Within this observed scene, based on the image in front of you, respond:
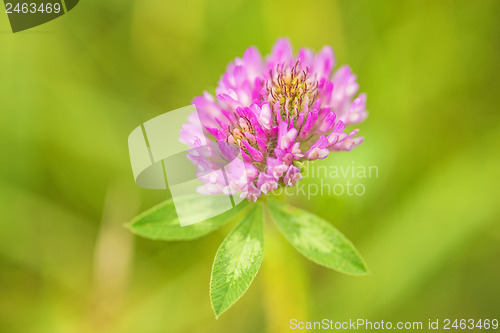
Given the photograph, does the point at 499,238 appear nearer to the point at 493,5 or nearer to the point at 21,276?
the point at 493,5

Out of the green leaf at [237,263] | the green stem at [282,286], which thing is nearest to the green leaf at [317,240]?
the green leaf at [237,263]

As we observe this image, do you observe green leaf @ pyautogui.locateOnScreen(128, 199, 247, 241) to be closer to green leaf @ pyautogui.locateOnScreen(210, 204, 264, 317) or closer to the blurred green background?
green leaf @ pyautogui.locateOnScreen(210, 204, 264, 317)

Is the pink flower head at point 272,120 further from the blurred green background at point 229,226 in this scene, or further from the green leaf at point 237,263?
the blurred green background at point 229,226

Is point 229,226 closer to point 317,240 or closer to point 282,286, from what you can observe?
point 282,286

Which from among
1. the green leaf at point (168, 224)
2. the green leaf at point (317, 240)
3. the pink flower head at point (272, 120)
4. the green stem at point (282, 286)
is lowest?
the green stem at point (282, 286)

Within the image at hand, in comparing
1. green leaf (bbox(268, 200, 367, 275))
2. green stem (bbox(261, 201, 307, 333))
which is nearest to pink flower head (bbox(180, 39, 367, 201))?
green leaf (bbox(268, 200, 367, 275))

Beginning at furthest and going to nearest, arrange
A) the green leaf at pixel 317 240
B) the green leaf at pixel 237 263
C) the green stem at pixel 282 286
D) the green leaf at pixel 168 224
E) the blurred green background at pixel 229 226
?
the blurred green background at pixel 229 226
the green stem at pixel 282 286
the green leaf at pixel 168 224
the green leaf at pixel 317 240
the green leaf at pixel 237 263

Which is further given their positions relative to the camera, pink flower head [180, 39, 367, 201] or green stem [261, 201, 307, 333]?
green stem [261, 201, 307, 333]
